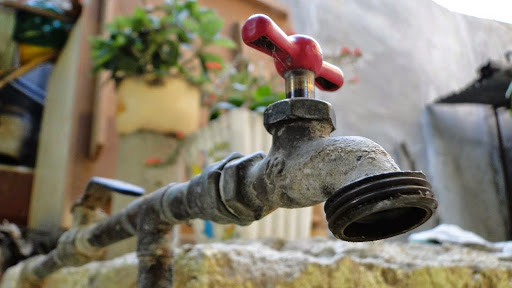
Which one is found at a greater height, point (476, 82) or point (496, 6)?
point (476, 82)

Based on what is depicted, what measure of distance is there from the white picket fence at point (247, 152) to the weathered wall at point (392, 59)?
1.54 feet

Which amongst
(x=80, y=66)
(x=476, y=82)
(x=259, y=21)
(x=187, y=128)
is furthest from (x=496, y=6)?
(x=476, y=82)

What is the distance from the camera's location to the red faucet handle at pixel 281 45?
379 mm

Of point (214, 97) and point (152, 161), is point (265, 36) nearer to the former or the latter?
point (152, 161)

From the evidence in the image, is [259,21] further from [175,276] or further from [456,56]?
[456,56]

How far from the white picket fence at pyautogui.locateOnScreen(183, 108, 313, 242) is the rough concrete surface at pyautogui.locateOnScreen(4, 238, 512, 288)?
0.11m

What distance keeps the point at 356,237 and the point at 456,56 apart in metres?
1.25

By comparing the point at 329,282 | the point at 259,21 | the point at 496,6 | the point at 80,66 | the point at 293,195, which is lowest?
the point at 329,282

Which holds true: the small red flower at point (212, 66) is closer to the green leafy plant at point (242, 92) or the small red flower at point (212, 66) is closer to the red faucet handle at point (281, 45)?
the green leafy plant at point (242, 92)

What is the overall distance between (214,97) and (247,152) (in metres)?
0.43

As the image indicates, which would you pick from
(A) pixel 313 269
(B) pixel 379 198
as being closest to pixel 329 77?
(B) pixel 379 198

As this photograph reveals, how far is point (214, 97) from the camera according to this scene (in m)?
1.37

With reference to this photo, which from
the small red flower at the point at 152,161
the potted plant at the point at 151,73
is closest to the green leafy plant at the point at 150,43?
the potted plant at the point at 151,73

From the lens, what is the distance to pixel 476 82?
1.99 m
